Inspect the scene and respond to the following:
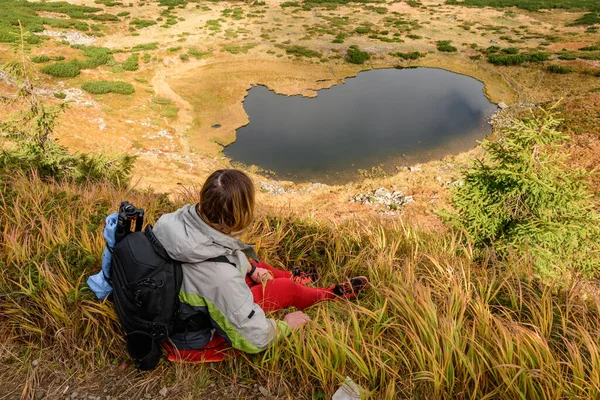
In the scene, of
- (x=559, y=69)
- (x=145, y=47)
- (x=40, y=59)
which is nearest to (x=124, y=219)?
(x=40, y=59)

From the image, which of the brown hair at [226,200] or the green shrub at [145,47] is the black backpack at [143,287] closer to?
the brown hair at [226,200]

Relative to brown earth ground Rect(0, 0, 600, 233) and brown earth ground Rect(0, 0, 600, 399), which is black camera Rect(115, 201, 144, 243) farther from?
brown earth ground Rect(0, 0, 600, 233)

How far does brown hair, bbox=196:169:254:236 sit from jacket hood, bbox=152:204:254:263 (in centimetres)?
5

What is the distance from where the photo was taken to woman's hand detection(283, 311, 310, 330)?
3016 millimetres

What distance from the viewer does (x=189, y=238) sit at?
2412mm

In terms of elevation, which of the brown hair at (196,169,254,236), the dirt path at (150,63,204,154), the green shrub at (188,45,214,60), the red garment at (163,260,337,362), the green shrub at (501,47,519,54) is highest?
the brown hair at (196,169,254,236)

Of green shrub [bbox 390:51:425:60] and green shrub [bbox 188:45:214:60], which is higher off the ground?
green shrub [bbox 188:45:214:60]

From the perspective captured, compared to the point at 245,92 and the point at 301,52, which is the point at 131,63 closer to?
the point at 245,92

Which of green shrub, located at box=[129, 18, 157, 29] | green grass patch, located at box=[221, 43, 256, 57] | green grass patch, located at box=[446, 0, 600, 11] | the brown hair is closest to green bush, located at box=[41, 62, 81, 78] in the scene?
green grass patch, located at box=[221, 43, 256, 57]

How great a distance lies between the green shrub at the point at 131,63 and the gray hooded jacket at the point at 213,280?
2670 centimetres

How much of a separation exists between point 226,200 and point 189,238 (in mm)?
332

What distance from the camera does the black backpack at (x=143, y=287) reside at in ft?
7.88

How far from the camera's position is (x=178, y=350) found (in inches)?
110

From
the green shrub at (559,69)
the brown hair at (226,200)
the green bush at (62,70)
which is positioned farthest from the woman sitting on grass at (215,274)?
the green shrub at (559,69)
